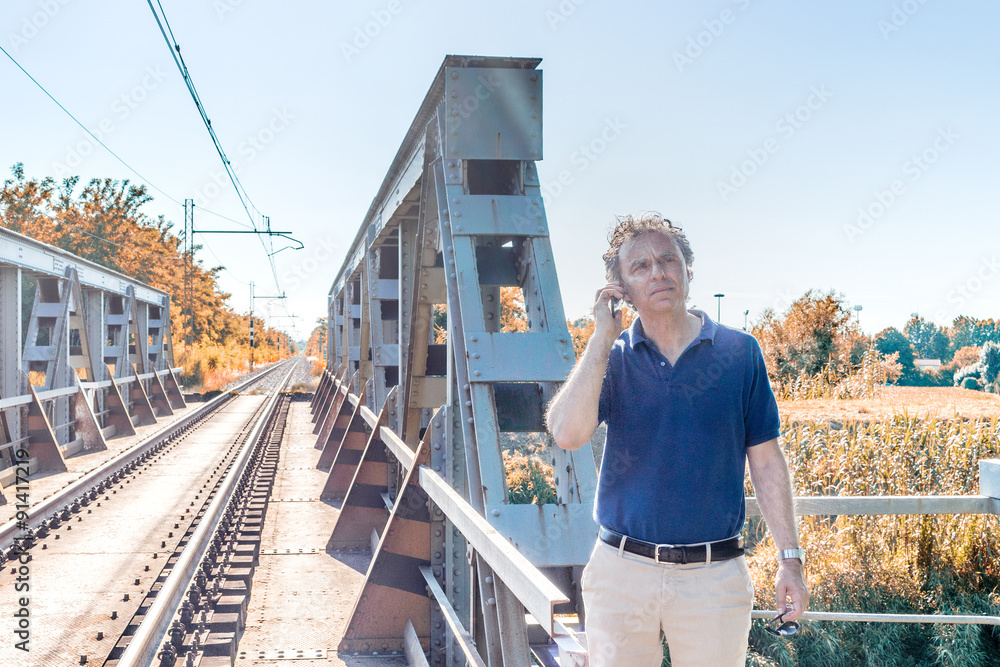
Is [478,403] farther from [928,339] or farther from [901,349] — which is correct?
[928,339]

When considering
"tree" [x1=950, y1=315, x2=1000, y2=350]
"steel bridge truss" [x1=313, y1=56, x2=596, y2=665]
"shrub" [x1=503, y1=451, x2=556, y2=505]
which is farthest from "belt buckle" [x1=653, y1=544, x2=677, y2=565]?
"tree" [x1=950, y1=315, x2=1000, y2=350]

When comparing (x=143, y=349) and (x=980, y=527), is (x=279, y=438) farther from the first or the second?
(x=980, y=527)

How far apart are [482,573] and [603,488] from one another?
1076mm

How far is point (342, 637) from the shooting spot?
16.4ft

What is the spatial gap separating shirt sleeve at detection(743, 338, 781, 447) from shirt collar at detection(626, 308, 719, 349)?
0.12 metres

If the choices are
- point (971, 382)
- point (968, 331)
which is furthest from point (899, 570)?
point (968, 331)

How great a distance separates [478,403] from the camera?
3.21 m

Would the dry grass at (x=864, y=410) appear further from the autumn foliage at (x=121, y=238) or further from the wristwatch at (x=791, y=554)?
the autumn foliage at (x=121, y=238)

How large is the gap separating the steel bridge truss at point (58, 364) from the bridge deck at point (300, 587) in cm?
352

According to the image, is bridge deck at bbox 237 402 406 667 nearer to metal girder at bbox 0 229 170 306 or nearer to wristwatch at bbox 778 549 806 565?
wristwatch at bbox 778 549 806 565

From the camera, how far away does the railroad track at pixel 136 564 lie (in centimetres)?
467

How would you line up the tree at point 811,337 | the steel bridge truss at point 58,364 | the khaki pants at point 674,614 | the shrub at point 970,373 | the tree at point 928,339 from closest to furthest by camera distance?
the khaki pants at point 674,614 → the steel bridge truss at point 58,364 → the tree at point 811,337 → the shrub at point 970,373 → the tree at point 928,339

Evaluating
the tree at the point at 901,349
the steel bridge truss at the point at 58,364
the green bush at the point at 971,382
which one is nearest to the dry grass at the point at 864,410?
the steel bridge truss at the point at 58,364

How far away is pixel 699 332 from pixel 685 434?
0.96 ft
